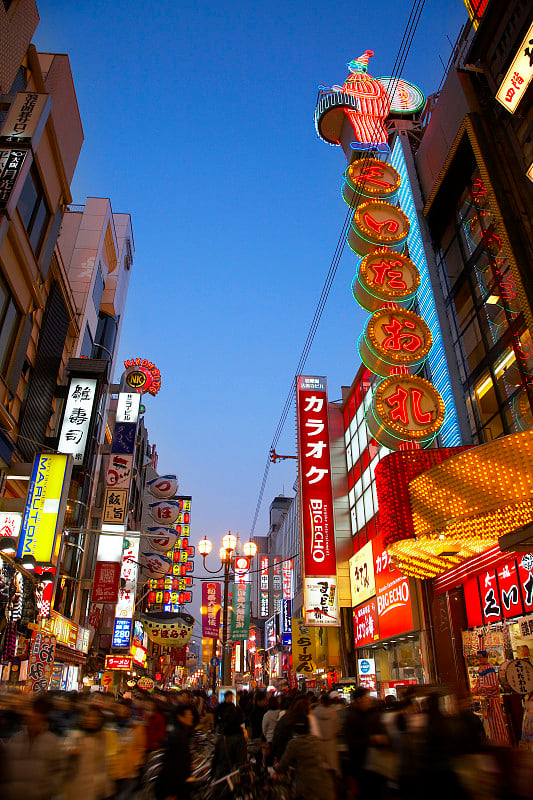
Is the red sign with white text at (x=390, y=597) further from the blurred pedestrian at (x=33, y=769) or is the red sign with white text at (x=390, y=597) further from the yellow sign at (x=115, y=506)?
the yellow sign at (x=115, y=506)

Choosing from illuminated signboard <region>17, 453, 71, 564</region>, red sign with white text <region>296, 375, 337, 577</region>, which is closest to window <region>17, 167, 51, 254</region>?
illuminated signboard <region>17, 453, 71, 564</region>

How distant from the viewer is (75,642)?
985 inches

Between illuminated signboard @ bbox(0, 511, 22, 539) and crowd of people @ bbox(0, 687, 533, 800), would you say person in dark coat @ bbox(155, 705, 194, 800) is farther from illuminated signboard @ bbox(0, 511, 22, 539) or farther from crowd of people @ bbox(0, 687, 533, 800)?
illuminated signboard @ bbox(0, 511, 22, 539)

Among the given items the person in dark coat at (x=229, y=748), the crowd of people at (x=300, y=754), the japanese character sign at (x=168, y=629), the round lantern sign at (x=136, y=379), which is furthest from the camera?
the round lantern sign at (x=136, y=379)

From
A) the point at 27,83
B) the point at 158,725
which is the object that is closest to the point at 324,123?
the point at 27,83

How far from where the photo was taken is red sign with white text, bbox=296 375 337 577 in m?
23.5

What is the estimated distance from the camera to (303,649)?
2462 centimetres

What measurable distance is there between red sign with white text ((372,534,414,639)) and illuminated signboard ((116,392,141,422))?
736 inches

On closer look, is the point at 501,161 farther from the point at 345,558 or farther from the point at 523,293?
the point at 345,558

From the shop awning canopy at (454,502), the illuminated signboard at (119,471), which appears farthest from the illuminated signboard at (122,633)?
the shop awning canopy at (454,502)

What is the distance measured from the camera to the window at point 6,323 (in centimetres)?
1494

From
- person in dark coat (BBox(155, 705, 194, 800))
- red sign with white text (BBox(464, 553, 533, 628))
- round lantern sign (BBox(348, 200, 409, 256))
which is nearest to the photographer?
person in dark coat (BBox(155, 705, 194, 800))

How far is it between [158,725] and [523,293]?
11.1 m

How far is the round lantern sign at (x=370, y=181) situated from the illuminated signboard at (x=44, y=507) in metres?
13.4
